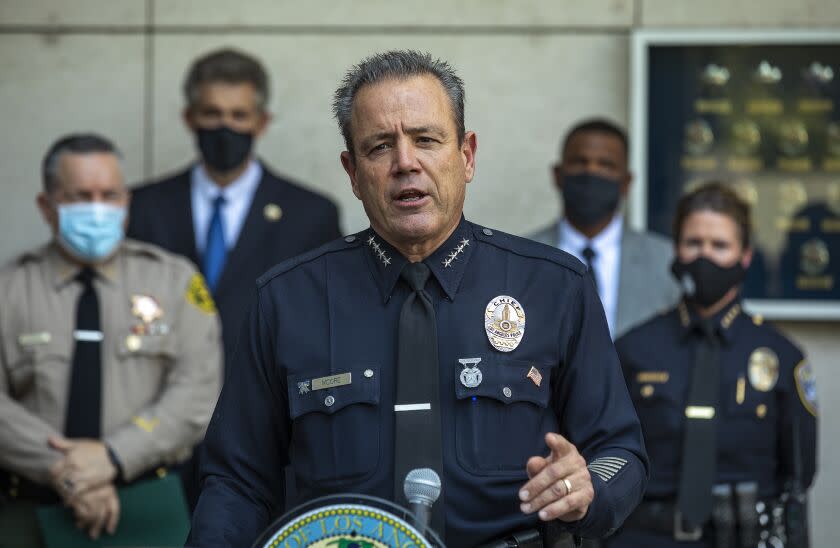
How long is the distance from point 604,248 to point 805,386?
1052 millimetres

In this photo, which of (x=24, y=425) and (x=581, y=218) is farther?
(x=581, y=218)

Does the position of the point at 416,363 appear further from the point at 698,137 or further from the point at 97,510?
the point at 698,137

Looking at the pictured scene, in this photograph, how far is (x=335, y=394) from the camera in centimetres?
304

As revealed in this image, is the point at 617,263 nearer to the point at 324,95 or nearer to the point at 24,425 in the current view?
the point at 324,95

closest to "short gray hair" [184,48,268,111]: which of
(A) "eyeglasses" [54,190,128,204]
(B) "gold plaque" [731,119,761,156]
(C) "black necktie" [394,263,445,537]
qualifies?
(A) "eyeglasses" [54,190,128,204]

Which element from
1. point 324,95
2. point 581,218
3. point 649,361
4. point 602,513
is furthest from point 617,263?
point 602,513

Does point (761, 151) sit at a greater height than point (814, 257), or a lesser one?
greater

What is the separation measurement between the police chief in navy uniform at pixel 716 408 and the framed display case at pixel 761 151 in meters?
1.10

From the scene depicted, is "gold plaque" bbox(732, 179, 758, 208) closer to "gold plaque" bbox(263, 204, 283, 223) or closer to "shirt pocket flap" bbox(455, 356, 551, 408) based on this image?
"gold plaque" bbox(263, 204, 283, 223)

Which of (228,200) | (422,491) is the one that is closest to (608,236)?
(228,200)

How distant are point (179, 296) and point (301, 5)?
1890mm

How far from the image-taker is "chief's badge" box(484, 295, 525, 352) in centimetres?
308

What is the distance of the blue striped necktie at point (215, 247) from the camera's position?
5.83m

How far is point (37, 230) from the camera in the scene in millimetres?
6656
